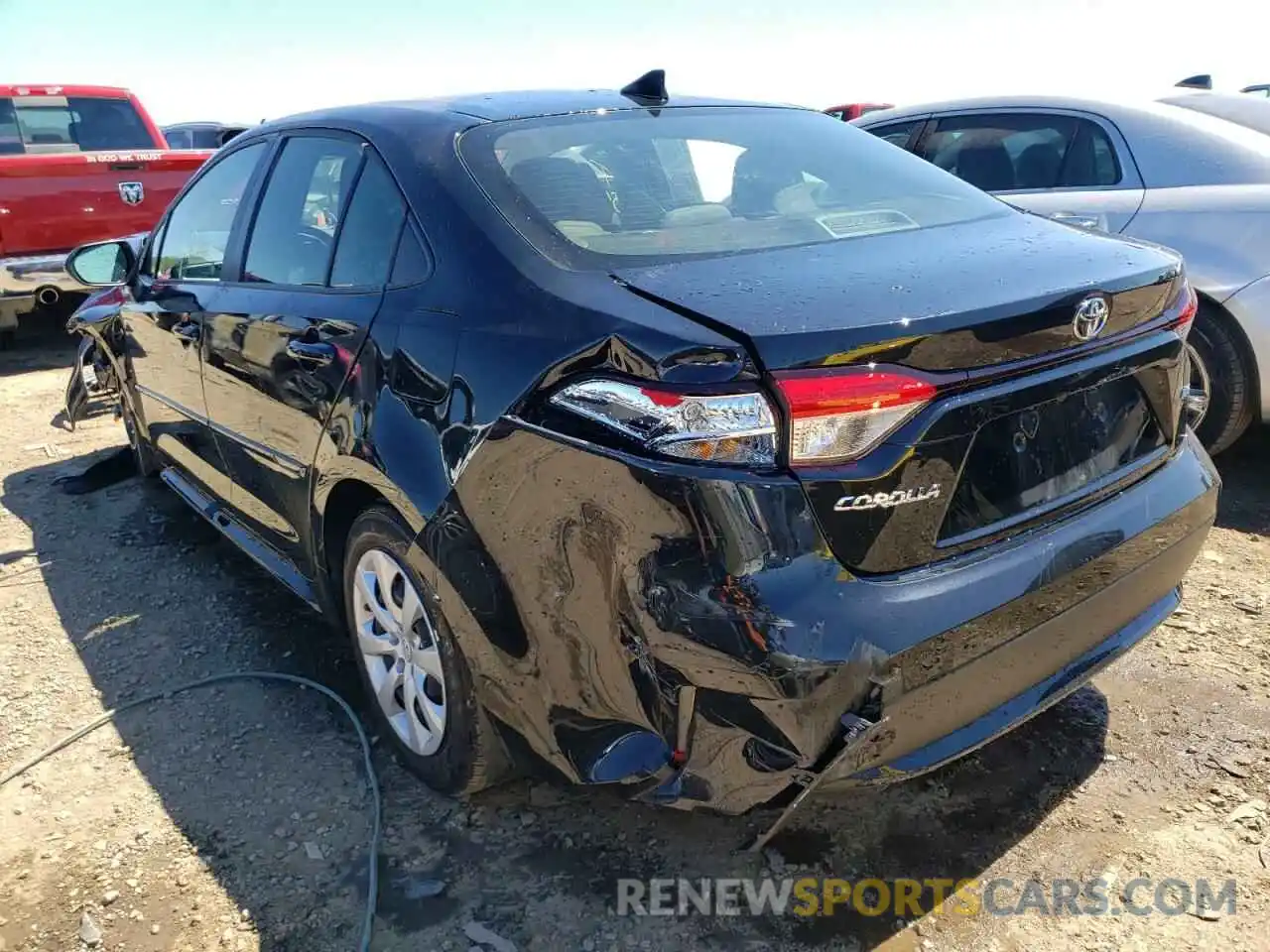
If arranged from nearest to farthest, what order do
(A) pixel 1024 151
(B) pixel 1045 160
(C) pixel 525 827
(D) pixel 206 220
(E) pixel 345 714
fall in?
(C) pixel 525 827
(E) pixel 345 714
(D) pixel 206 220
(B) pixel 1045 160
(A) pixel 1024 151

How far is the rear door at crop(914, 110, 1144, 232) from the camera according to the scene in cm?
436

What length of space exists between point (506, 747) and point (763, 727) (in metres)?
0.77

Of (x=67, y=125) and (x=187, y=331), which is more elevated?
(x=67, y=125)

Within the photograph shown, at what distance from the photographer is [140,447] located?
4.72 meters

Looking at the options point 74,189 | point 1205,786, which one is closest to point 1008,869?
point 1205,786

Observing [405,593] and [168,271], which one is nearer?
[405,593]

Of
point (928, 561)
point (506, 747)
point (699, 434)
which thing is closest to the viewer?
point (699, 434)

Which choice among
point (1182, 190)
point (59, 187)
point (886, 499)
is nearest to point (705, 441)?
point (886, 499)

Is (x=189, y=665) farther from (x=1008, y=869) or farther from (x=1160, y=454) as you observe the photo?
(x=1160, y=454)

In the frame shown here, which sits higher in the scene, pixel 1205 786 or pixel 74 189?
pixel 74 189

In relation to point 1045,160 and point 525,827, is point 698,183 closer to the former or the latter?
point 525,827

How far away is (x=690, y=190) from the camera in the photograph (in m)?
2.53

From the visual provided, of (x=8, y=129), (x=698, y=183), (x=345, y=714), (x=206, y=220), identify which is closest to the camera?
(x=698, y=183)

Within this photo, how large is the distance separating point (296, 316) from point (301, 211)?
42 centimetres
